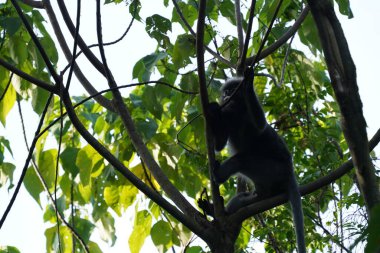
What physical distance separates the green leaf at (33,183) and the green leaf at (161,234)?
98 centimetres

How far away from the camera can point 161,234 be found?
4.91 metres

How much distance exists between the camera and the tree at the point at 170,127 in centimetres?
357

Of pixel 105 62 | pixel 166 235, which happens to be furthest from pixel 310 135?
pixel 105 62

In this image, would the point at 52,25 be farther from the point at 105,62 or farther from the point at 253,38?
the point at 253,38

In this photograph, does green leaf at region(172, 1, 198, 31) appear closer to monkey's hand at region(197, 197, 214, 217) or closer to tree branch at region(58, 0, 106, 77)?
tree branch at region(58, 0, 106, 77)

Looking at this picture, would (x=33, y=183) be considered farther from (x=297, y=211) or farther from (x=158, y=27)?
(x=297, y=211)

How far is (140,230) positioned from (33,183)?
3.38ft

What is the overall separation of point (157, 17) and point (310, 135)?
81.0 inches

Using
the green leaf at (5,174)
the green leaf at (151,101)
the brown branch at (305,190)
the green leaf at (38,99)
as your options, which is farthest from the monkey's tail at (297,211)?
the green leaf at (5,174)

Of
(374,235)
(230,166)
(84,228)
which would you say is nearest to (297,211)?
(230,166)

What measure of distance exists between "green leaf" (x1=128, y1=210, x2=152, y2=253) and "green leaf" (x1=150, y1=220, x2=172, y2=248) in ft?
1.11

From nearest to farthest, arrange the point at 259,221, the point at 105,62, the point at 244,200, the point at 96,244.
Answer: the point at 105,62 → the point at 244,200 → the point at 96,244 → the point at 259,221

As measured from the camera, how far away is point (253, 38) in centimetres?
520

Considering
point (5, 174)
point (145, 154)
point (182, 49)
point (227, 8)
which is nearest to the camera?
point (145, 154)
